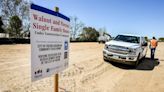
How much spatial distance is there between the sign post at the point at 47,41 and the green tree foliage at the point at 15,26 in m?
48.5

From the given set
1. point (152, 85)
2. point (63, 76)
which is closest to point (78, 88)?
point (63, 76)

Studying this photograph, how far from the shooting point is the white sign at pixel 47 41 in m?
3.63

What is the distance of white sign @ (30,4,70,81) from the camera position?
11.9ft

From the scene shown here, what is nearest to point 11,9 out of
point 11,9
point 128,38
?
point 11,9

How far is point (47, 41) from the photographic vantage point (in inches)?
157

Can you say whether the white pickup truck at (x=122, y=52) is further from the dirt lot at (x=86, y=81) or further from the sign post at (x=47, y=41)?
the sign post at (x=47, y=41)

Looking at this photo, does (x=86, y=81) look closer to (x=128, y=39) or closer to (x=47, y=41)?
(x=47, y=41)

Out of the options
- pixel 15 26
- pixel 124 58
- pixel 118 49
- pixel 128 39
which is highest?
pixel 15 26

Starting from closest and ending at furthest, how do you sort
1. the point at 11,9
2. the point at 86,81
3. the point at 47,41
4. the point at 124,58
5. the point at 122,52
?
the point at 47,41
the point at 86,81
the point at 124,58
the point at 122,52
the point at 11,9

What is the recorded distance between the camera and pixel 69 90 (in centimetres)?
768

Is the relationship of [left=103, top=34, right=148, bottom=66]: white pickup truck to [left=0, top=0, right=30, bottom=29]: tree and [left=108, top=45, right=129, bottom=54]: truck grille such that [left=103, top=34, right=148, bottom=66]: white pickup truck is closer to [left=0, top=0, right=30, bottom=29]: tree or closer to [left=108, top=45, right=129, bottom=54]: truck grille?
[left=108, top=45, right=129, bottom=54]: truck grille

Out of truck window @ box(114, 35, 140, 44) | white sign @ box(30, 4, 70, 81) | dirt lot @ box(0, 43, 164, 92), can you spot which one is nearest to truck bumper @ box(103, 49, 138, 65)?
dirt lot @ box(0, 43, 164, 92)

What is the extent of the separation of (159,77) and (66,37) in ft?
25.0

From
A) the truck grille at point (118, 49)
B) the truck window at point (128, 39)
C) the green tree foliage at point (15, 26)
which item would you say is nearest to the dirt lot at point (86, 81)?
the truck grille at point (118, 49)
